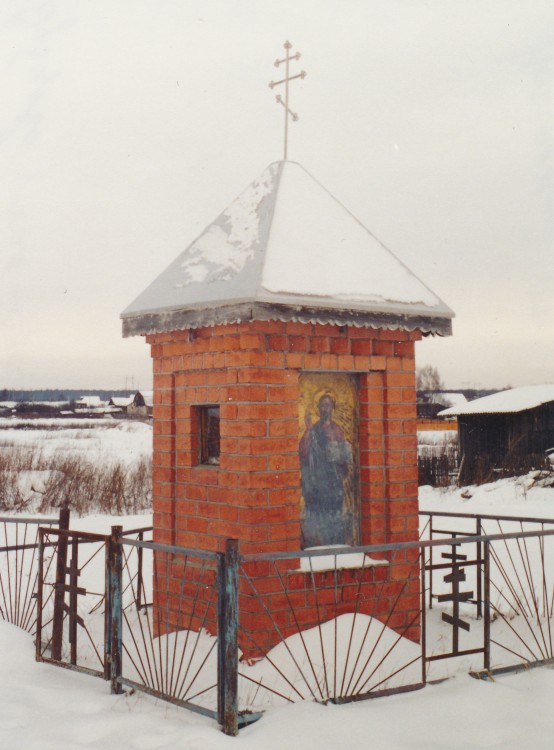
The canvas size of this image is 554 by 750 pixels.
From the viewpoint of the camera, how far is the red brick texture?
5.48 meters

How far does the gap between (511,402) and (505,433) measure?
1016 mm

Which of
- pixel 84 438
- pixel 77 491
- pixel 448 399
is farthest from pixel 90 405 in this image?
pixel 77 491

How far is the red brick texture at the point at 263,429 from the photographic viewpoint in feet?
18.0

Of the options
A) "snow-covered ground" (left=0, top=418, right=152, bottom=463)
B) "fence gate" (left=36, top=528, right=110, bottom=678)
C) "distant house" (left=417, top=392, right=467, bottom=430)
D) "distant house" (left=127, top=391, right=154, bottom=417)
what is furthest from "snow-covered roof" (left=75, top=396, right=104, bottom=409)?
"fence gate" (left=36, top=528, right=110, bottom=678)

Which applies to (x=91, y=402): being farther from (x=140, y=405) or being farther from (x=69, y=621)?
(x=69, y=621)

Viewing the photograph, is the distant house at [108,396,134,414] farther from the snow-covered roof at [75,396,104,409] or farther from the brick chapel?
the brick chapel

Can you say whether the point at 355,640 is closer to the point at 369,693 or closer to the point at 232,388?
the point at 369,693

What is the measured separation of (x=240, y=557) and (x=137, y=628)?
2715 mm

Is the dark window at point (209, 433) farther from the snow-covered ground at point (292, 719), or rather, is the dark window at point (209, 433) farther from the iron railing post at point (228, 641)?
the snow-covered ground at point (292, 719)

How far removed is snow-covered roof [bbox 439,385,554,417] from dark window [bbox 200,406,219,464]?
58.4 feet

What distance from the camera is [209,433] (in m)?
6.16

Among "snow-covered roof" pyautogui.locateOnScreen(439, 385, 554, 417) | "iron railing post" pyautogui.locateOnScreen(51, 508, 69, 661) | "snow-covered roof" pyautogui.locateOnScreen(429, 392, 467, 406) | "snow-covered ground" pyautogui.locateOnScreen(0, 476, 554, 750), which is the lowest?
"snow-covered ground" pyautogui.locateOnScreen(0, 476, 554, 750)

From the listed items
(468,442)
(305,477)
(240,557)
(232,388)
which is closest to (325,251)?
(232,388)

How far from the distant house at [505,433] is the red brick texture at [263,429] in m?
16.8
